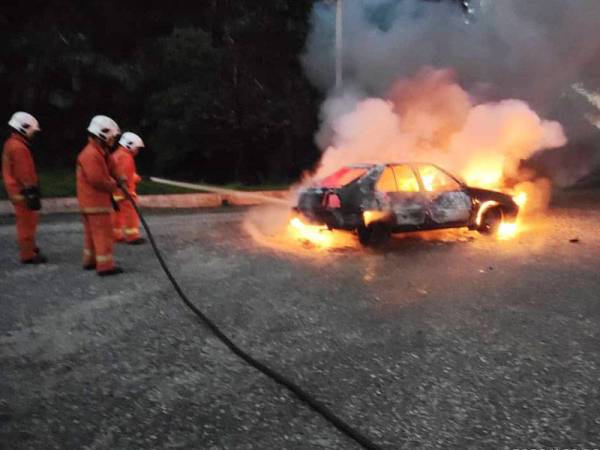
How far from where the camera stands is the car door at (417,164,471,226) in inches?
311

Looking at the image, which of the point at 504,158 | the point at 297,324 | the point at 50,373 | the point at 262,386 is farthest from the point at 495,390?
the point at 504,158

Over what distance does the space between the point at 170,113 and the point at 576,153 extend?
43.4 ft

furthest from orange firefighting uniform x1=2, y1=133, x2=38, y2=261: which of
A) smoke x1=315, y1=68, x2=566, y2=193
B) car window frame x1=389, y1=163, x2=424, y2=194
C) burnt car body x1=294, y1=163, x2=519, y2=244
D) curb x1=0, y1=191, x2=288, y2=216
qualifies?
curb x1=0, y1=191, x2=288, y2=216

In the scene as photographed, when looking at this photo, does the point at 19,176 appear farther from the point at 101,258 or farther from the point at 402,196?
the point at 402,196

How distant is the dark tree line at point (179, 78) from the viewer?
1720 centimetres

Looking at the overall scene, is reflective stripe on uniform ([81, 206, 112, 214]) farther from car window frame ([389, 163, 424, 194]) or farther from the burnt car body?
car window frame ([389, 163, 424, 194])

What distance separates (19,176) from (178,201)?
7.16 meters

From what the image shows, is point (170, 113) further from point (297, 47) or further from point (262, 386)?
point (262, 386)

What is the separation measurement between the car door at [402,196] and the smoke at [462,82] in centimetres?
264

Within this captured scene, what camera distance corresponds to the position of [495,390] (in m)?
3.29

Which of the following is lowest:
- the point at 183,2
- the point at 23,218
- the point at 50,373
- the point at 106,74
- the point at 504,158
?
the point at 50,373

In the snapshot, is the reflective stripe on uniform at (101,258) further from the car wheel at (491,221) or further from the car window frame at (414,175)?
the car wheel at (491,221)

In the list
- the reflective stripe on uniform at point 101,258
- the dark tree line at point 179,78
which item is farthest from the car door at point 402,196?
the dark tree line at point 179,78

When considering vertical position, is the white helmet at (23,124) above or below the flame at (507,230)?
above
